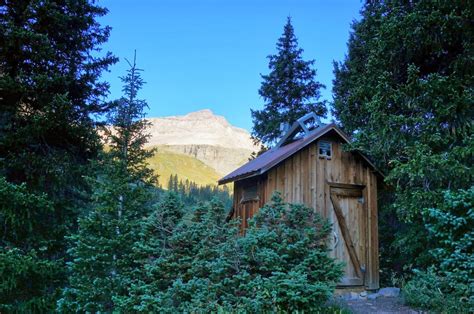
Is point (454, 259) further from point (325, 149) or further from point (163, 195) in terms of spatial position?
point (163, 195)

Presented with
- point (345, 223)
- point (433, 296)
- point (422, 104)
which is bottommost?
point (433, 296)

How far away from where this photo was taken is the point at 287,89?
64.9 feet

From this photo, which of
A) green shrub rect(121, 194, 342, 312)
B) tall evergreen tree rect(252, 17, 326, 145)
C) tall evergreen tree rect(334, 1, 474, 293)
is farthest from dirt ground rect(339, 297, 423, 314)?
tall evergreen tree rect(252, 17, 326, 145)

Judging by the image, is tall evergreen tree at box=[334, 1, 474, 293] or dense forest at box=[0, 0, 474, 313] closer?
dense forest at box=[0, 0, 474, 313]

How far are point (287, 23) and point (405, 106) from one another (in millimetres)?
12466

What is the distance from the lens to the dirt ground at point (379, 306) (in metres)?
7.68

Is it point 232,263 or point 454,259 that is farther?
point 454,259

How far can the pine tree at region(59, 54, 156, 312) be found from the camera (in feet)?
24.1

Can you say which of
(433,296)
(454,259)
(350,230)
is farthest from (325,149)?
(433,296)

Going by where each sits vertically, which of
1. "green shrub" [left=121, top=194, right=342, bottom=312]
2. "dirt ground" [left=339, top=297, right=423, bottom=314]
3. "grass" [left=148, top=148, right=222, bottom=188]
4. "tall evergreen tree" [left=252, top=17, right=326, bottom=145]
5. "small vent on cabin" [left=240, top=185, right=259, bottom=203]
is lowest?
"dirt ground" [left=339, top=297, right=423, bottom=314]

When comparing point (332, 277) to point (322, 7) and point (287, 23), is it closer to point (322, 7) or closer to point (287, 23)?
point (322, 7)

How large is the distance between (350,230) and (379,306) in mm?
2357

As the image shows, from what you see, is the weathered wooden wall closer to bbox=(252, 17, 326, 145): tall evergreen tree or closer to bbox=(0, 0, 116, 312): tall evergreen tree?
bbox=(0, 0, 116, 312): tall evergreen tree

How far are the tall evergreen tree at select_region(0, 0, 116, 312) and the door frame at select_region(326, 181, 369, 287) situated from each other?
22.2ft
